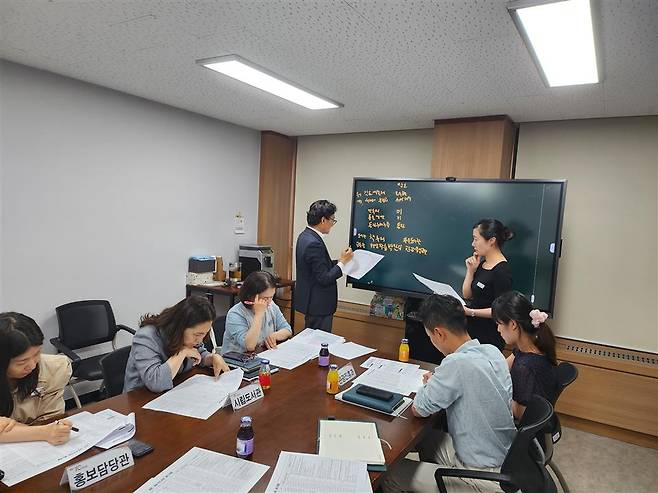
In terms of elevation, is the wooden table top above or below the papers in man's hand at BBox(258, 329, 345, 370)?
above

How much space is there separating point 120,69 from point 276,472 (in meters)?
2.64

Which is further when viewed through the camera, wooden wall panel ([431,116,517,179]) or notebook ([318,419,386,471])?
wooden wall panel ([431,116,517,179])

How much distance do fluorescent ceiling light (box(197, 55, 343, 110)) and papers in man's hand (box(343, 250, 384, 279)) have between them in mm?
1213

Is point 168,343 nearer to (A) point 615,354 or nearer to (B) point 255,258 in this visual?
(B) point 255,258

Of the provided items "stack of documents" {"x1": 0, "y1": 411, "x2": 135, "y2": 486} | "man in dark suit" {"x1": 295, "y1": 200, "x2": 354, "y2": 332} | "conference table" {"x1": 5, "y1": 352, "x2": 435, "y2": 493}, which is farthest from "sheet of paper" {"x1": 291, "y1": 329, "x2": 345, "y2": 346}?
"stack of documents" {"x1": 0, "y1": 411, "x2": 135, "y2": 486}

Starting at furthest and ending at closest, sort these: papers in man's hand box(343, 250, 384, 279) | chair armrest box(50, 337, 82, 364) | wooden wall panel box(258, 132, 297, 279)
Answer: wooden wall panel box(258, 132, 297, 279)
papers in man's hand box(343, 250, 384, 279)
chair armrest box(50, 337, 82, 364)

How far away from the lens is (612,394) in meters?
3.15

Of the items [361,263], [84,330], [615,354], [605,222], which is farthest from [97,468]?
[605,222]

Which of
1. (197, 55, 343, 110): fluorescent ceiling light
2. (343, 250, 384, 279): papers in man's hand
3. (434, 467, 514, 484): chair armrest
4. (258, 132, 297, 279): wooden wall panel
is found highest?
(197, 55, 343, 110): fluorescent ceiling light

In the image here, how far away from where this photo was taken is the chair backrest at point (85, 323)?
309 cm

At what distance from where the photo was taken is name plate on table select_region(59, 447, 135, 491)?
120 cm

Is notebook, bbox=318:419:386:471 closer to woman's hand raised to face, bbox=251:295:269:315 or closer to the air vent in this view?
woman's hand raised to face, bbox=251:295:269:315

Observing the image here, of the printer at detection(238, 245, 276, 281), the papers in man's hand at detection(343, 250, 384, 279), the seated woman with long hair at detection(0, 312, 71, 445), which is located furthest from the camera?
the printer at detection(238, 245, 276, 281)

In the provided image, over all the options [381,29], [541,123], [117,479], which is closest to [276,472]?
[117,479]
